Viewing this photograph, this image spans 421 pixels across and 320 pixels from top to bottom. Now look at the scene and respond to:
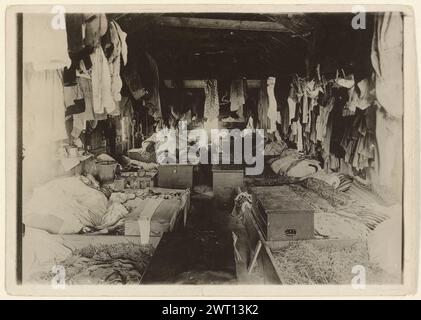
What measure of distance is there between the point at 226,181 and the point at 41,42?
1736mm

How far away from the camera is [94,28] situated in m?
2.72

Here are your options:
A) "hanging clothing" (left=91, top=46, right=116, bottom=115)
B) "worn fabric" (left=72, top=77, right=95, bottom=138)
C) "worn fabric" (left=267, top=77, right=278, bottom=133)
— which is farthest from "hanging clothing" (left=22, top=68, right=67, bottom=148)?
"worn fabric" (left=267, top=77, right=278, bottom=133)

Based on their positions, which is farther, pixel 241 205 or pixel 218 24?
pixel 241 205

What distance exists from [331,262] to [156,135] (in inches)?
64.5

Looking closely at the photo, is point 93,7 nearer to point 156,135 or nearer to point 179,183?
point 156,135

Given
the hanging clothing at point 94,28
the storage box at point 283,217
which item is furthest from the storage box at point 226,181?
the hanging clothing at point 94,28

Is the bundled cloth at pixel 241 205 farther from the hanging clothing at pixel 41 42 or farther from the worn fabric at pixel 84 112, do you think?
the hanging clothing at pixel 41 42

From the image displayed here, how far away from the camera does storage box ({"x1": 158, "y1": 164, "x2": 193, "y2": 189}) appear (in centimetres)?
284

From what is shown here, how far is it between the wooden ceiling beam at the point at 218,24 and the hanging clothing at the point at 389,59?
27.7 inches

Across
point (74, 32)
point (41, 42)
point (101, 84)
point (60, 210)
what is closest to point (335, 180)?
point (101, 84)

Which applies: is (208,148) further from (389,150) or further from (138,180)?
(389,150)

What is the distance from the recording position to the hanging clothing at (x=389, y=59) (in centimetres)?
266

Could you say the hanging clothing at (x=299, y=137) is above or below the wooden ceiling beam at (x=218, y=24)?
below
